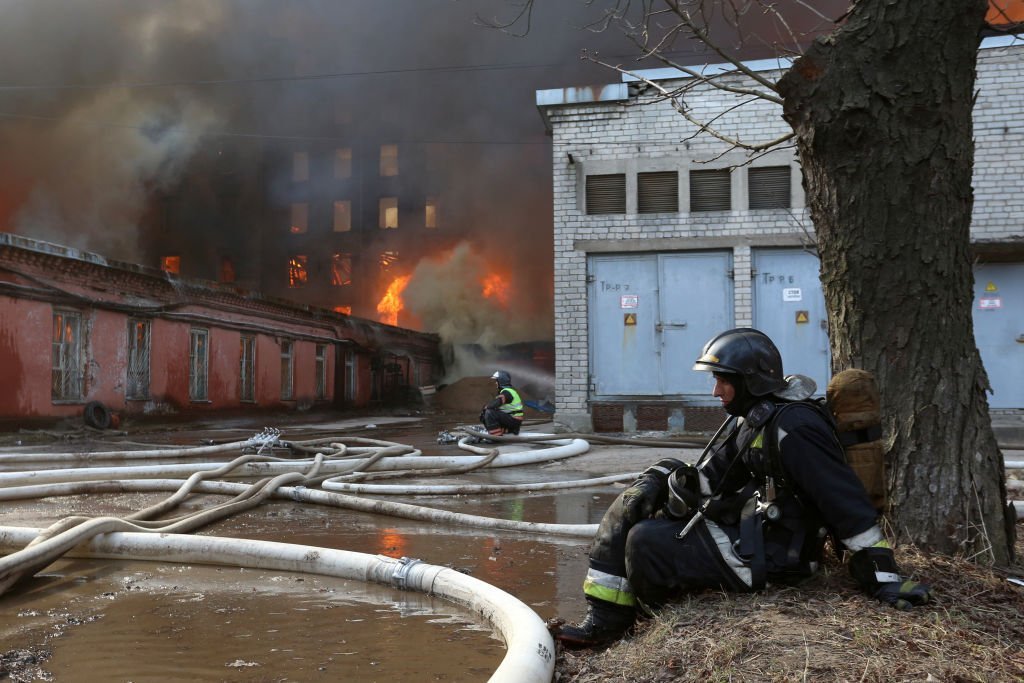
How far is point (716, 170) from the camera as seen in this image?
39.6 ft

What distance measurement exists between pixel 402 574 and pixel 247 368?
17.5 m

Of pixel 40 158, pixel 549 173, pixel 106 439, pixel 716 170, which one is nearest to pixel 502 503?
pixel 716 170

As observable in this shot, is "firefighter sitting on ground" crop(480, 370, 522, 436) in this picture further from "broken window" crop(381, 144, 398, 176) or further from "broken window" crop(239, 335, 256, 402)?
"broken window" crop(381, 144, 398, 176)

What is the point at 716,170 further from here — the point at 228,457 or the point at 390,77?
the point at 390,77

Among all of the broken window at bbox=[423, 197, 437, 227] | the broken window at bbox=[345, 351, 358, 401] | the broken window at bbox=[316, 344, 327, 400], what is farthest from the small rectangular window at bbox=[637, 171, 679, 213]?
the broken window at bbox=[423, 197, 437, 227]

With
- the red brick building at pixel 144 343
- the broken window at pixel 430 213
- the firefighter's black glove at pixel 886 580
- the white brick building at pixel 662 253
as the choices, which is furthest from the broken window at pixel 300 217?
the firefighter's black glove at pixel 886 580

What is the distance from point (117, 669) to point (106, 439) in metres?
11.4

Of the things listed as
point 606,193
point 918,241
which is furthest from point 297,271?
point 918,241

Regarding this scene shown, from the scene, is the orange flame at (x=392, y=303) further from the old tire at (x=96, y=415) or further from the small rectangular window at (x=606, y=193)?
the small rectangular window at (x=606, y=193)

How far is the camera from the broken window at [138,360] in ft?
51.6

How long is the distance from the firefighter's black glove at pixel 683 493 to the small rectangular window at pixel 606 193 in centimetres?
995

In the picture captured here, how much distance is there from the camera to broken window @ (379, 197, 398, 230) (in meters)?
41.1

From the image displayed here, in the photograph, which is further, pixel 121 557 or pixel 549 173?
pixel 549 173

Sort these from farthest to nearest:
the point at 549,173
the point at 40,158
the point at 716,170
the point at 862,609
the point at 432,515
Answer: the point at 549,173 < the point at 40,158 < the point at 716,170 < the point at 432,515 < the point at 862,609
